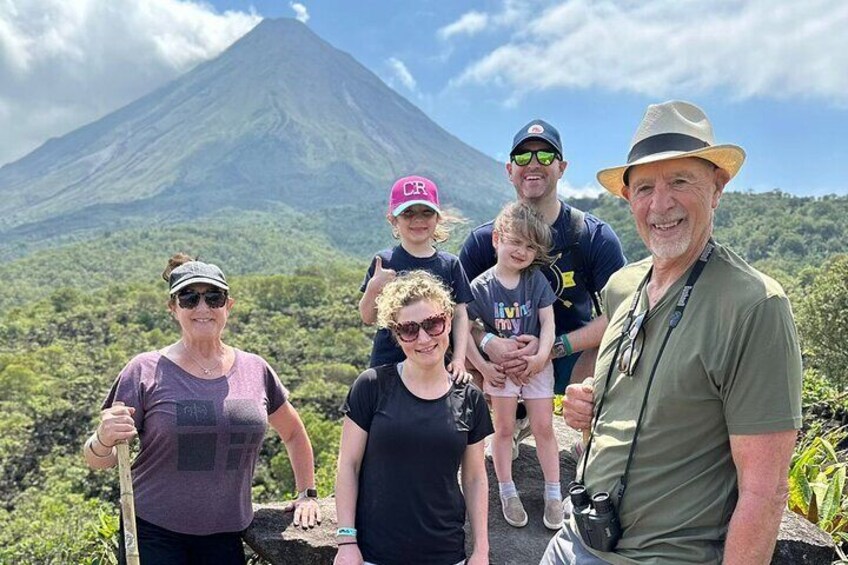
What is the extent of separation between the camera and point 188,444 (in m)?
2.82

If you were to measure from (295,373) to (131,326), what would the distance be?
21462 mm

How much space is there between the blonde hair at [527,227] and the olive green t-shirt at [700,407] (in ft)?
4.41

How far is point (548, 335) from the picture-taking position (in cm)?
343

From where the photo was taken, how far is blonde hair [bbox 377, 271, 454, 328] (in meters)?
2.62

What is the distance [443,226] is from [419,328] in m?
1.20

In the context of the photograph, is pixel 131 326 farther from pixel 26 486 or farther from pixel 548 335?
pixel 548 335

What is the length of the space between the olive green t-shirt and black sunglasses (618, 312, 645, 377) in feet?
0.05

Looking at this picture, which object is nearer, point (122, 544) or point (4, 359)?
point (122, 544)

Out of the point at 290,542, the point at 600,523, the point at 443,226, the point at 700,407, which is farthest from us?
the point at 443,226

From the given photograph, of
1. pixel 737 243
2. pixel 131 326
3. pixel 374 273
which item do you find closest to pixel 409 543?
pixel 374 273

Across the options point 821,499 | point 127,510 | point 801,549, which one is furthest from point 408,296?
point 821,499

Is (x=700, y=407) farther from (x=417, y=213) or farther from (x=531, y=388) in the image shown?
(x=417, y=213)

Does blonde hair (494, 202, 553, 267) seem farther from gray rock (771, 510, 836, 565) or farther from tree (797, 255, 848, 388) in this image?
tree (797, 255, 848, 388)

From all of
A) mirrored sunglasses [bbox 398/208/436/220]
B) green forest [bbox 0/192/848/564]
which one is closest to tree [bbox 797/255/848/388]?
green forest [bbox 0/192/848/564]
